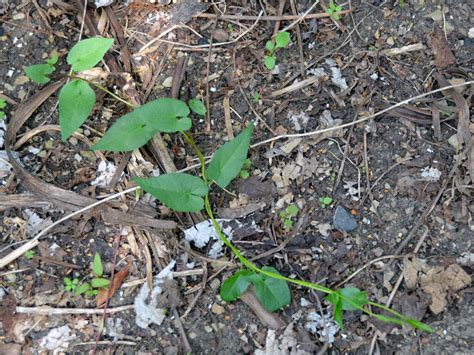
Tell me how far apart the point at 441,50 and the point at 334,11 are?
0.40 meters

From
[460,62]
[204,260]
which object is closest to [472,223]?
[460,62]

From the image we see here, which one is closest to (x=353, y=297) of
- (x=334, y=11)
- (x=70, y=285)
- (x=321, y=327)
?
(x=321, y=327)

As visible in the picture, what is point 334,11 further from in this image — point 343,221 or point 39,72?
point 39,72

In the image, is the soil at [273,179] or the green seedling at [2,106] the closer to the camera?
the soil at [273,179]

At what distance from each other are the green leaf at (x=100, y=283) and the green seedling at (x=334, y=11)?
120cm

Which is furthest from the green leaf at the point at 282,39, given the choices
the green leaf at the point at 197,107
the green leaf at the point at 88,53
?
the green leaf at the point at 88,53

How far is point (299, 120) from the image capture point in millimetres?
1858

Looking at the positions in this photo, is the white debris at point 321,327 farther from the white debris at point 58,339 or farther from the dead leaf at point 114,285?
the white debris at point 58,339

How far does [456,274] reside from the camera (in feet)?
5.38

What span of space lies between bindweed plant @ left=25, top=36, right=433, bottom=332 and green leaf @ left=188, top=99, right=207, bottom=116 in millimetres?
A: 98

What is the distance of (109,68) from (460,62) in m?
1.22

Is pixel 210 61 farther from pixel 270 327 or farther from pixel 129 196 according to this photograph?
pixel 270 327

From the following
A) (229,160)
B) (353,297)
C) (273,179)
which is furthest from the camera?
(273,179)

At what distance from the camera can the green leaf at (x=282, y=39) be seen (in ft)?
6.22
